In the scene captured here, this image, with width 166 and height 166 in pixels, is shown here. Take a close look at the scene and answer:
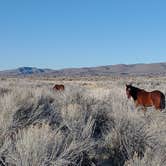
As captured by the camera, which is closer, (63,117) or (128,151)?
(128,151)

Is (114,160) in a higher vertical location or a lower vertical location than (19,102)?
lower

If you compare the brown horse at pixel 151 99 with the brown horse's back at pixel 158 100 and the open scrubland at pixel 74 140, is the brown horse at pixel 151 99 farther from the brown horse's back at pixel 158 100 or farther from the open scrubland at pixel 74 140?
the open scrubland at pixel 74 140

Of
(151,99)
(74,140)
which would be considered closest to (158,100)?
(151,99)

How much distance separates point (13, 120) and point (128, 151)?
2.33 metres

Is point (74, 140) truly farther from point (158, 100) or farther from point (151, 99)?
point (151, 99)

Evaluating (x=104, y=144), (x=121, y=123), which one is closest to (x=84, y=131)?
(x=104, y=144)

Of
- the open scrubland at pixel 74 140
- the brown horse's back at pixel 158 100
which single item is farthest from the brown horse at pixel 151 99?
the open scrubland at pixel 74 140

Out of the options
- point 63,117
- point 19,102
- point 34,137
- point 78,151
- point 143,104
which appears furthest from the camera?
point 143,104

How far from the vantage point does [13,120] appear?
25.3 feet

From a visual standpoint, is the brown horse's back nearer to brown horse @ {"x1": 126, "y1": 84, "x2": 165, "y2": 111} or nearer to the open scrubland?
brown horse @ {"x1": 126, "y1": 84, "x2": 165, "y2": 111}

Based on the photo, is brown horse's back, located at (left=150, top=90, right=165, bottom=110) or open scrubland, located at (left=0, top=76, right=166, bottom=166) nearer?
open scrubland, located at (left=0, top=76, right=166, bottom=166)

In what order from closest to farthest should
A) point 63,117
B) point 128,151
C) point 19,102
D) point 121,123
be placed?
point 128,151
point 121,123
point 63,117
point 19,102

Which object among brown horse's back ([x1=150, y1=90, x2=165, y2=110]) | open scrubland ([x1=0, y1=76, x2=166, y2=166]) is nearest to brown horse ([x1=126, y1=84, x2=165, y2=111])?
brown horse's back ([x1=150, y1=90, x2=165, y2=110])

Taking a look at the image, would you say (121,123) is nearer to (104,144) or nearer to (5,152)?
(104,144)
